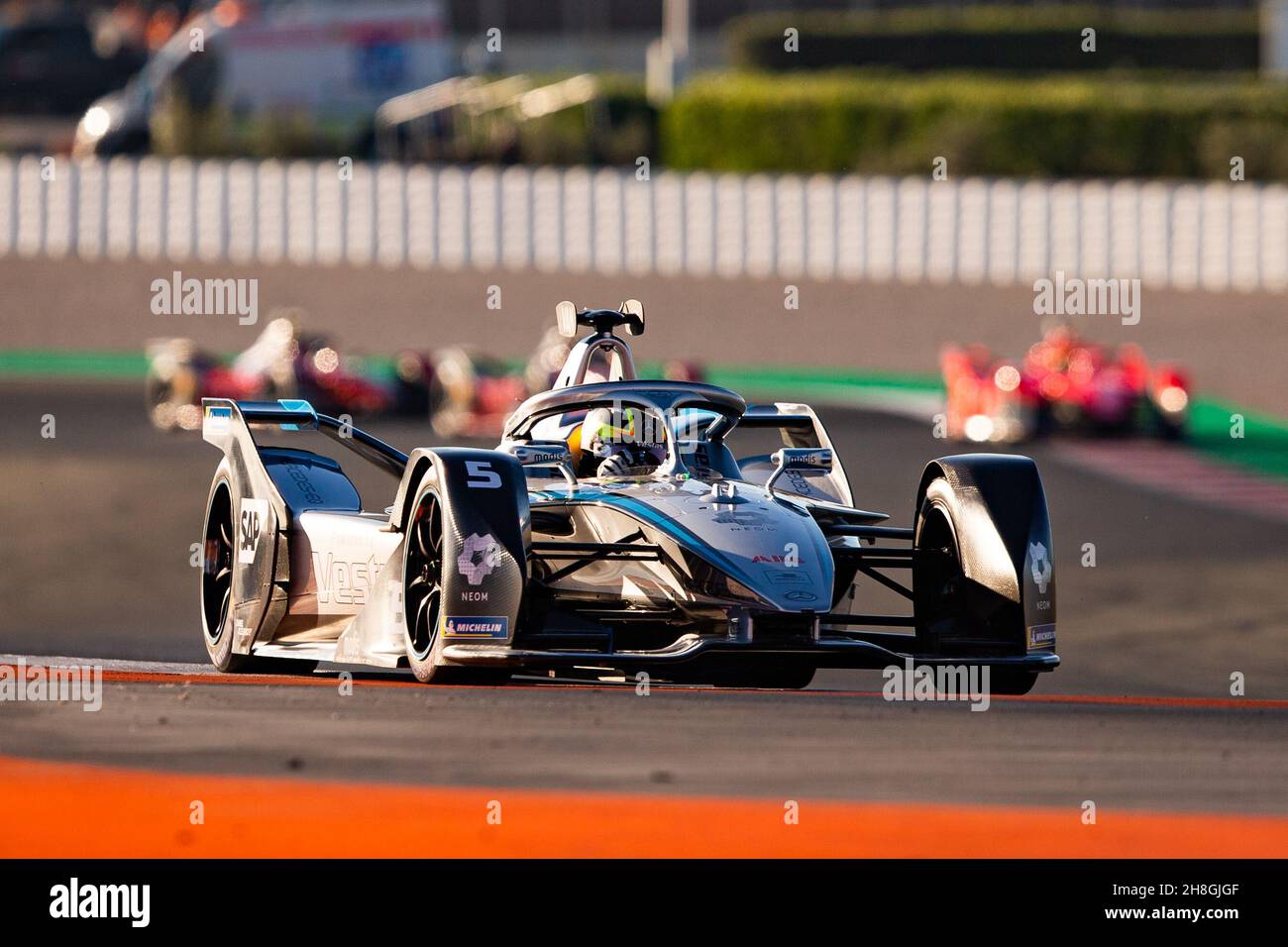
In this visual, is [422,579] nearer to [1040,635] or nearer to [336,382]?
[1040,635]

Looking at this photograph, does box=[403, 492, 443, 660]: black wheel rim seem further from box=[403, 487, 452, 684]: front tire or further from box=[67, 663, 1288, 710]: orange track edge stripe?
box=[67, 663, 1288, 710]: orange track edge stripe

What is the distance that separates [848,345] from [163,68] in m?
15.0

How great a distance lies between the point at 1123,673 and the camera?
15.8 meters

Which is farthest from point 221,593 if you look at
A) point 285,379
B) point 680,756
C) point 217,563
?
point 285,379

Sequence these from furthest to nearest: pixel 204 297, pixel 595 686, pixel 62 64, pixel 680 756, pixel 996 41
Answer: pixel 62 64
pixel 996 41
pixel 204 297
pixel 595 686
pixel 680 756

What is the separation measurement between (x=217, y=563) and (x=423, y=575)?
2.52 m

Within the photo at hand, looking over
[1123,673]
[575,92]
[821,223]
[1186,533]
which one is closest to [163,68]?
[575,92]

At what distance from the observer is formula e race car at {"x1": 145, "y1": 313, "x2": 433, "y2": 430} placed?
97.2 feet

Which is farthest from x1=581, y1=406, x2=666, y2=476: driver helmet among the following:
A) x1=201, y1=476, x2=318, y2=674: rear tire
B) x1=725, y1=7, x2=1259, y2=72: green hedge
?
x1=725, y1=7, x2=1259, y2=72: green hedge

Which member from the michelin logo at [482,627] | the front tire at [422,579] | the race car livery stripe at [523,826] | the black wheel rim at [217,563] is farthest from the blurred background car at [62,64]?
the race car livery stripe at [523,826]

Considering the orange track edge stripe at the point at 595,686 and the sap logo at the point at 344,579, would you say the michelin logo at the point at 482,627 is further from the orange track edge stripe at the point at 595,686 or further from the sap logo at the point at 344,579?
the sap logo at the point at 344,579

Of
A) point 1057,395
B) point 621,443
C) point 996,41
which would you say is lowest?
point 621,443

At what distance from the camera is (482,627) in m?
9.85

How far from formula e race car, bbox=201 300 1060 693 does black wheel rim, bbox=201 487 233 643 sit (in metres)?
0.20
